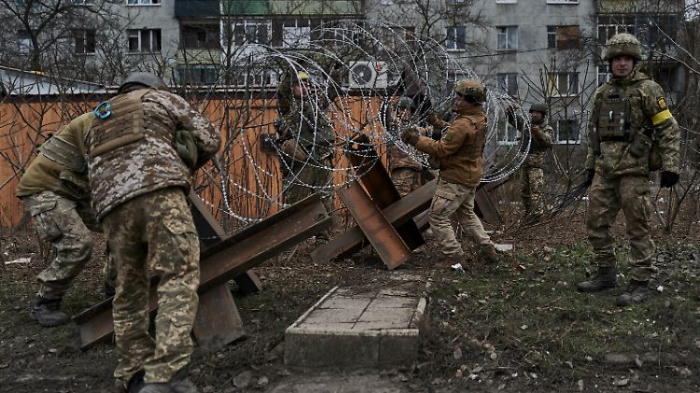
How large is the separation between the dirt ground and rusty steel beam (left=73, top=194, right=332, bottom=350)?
17 centimetres

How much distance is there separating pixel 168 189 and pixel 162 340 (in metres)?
0.78

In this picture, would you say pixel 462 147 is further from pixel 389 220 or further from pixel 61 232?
pixel 61 232

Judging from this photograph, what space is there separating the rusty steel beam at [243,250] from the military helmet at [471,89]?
2108mm

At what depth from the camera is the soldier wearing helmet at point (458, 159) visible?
623 cm

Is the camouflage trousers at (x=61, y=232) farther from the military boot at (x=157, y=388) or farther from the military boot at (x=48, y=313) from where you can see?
the military boot at (x=157, y=388)

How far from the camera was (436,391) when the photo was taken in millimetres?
3754

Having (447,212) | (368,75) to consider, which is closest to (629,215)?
(447,212)

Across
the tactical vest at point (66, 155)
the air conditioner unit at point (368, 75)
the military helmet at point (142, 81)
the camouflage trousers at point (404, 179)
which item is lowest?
the camouflage trousers at point (404, 179)

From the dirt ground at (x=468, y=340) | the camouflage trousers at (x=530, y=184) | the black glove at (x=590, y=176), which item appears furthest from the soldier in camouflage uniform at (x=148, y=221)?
the camouflage trousers at (x=530, y=184)

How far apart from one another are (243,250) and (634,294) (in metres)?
2.93

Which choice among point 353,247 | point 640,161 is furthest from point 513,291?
point 353,247

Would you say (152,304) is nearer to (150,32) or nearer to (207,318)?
(207,318)

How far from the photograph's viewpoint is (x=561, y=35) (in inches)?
1344

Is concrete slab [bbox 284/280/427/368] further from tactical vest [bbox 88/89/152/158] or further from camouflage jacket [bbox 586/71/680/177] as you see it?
camouflage jacket [bbox 586/71/680/177]
